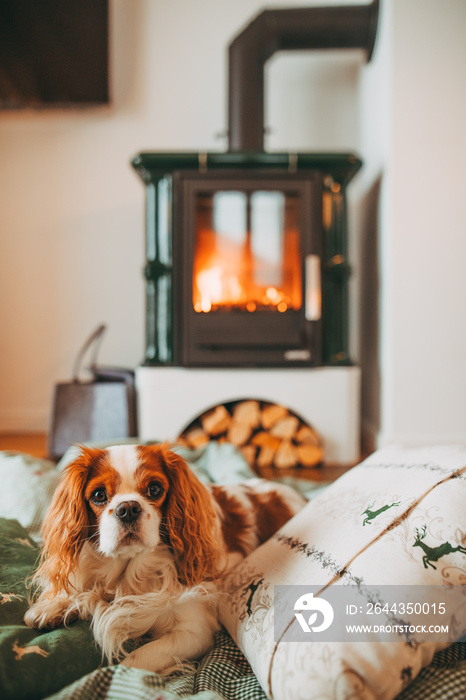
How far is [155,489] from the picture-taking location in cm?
86

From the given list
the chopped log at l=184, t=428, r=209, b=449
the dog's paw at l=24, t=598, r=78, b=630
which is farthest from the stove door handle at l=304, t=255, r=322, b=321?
the dog's paw at l=24, t=598, r=78, b=630

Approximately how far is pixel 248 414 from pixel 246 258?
723 millimetres

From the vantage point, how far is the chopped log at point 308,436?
7.64 feet

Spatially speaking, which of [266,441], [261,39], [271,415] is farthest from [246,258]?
[261,39]

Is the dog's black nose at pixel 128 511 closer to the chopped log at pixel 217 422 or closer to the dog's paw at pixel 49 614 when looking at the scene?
the dog's paw at pixel 49 614

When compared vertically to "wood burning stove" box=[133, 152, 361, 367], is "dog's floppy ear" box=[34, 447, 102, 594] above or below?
below

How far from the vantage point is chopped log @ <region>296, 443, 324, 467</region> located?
227cm

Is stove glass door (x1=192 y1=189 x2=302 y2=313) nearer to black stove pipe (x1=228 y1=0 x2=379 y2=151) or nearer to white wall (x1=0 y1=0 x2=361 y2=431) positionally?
black stove pipe (x1=228 y1=0 x2=379 y2=151)

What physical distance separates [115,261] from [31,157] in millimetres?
784

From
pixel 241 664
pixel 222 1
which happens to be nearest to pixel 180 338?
pixel 241 664

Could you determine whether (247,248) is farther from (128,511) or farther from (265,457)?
(128,511)

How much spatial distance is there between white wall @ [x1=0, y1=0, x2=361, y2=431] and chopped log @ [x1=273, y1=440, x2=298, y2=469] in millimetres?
1193

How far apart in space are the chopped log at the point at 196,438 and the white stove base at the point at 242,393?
0.06m

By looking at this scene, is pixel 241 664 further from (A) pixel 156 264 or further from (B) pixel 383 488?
(A) pixel 156 264
